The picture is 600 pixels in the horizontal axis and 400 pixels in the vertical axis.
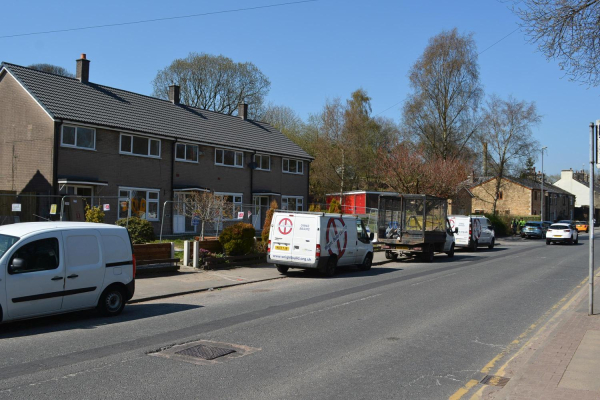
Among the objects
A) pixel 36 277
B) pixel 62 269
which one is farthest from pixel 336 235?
pixel 36 277

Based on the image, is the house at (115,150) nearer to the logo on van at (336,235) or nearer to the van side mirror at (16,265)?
the logo on van at (336,235)

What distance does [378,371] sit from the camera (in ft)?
21.9

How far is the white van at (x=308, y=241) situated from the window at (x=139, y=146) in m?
12.8

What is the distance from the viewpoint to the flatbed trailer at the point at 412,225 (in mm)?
23125

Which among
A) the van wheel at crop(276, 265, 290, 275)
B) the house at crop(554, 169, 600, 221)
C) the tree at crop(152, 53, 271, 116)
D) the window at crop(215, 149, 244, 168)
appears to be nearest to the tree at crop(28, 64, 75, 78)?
the tree at crop(152, 53, 271, 116)

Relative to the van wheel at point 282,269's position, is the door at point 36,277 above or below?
above

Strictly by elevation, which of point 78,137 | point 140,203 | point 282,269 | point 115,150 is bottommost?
point 282,269

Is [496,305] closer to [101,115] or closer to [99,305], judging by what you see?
[99,305]

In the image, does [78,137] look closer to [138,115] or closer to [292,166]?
[138,115]

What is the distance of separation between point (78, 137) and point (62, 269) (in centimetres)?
1731

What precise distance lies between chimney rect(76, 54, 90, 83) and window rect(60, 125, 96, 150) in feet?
16.7

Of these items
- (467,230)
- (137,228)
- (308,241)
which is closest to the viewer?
(308,241)

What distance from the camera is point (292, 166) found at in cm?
3853

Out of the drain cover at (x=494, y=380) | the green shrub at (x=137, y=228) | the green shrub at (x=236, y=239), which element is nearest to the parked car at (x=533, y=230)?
the green shrub at (x=236, y=239)
